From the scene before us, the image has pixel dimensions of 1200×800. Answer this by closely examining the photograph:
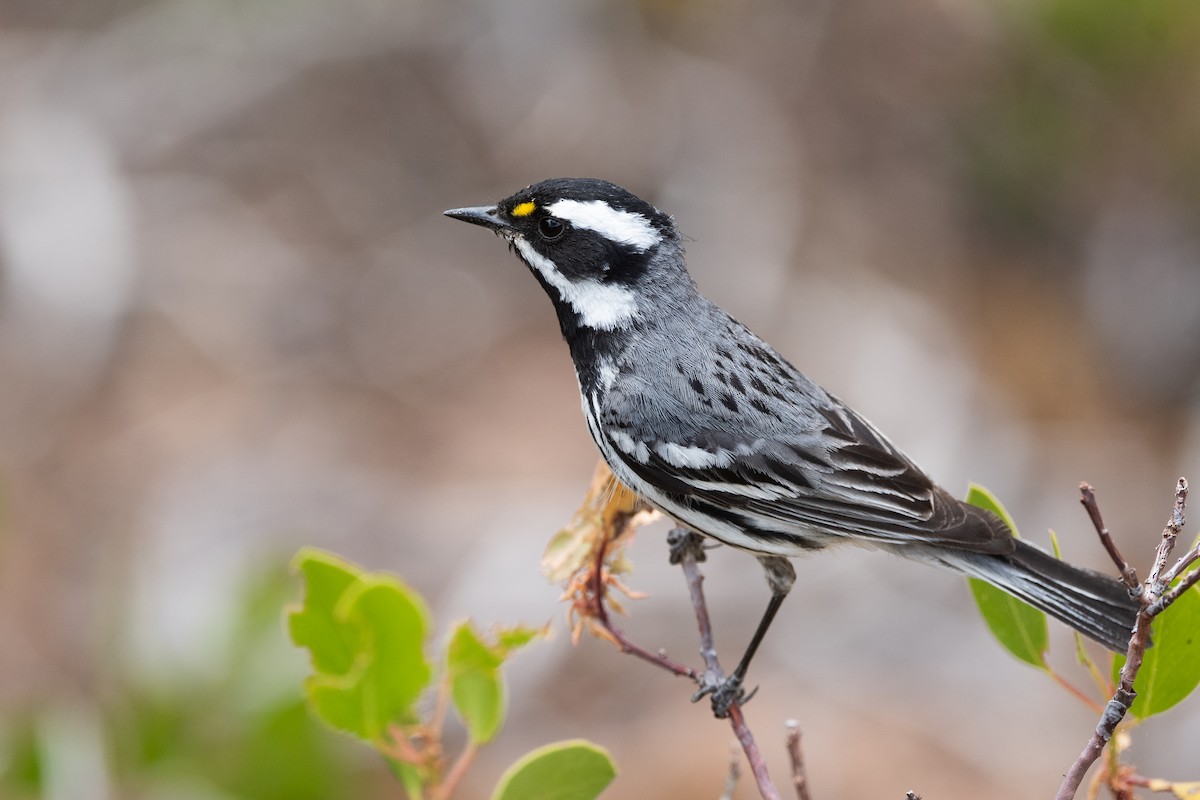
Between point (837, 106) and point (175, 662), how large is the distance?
6.57 metres

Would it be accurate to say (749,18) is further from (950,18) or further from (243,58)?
(243,58)

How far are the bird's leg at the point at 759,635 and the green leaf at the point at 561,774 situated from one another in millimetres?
1058

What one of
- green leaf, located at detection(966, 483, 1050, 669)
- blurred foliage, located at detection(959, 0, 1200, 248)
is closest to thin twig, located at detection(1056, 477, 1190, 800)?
green leaf, located at detection(966, 483, 1050, 669)

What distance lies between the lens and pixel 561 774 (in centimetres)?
209

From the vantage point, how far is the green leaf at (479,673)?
2260 millimetres

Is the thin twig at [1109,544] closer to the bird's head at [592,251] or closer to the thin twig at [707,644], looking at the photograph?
the thin twig at [707,644]

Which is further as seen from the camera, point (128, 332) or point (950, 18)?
point (950, 18)

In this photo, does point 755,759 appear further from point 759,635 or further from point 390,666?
point 759,635

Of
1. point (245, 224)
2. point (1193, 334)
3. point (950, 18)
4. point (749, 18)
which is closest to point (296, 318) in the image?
point (245, 224)

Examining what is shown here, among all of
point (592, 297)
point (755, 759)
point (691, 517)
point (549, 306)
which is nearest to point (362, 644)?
point (755, 759)

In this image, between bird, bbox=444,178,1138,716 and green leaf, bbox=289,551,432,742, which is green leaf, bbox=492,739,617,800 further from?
bird, bbox=444,178,1138,716

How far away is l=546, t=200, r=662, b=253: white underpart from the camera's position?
3.51 m

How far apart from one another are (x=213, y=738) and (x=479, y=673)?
1.17 metres

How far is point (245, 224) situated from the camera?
848 centimetres
